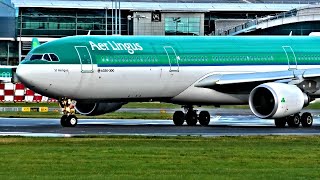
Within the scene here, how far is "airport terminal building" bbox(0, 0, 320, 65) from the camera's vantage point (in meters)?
123

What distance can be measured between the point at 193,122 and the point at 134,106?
27.2m

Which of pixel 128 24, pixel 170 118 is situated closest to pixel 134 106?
pixel 170 118

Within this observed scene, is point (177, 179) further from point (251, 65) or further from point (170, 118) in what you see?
point (170, 118)

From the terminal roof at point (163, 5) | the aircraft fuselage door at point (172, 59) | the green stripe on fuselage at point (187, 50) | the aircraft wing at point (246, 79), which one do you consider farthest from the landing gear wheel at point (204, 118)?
the terminal roof at point (163, 5)

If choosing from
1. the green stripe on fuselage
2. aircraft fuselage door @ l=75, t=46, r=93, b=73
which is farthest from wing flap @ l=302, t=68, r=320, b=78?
aircraft fuselage door @ l=75, t=46, r=93, b=73

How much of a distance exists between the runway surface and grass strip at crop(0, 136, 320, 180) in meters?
4.41

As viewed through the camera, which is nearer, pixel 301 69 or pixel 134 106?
pixel 301 69

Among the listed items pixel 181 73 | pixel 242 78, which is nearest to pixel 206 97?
pixel 181 73

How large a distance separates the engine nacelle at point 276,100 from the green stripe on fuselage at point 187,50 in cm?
A: 294

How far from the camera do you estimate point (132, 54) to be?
4459 cm

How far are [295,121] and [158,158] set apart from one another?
18.6 meters

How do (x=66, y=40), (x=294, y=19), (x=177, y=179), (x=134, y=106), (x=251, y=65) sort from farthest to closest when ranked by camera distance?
(x=294, y=19)
(x=134, y=106)
(x=251, y=65)
(x=66, y=40)
(x=177, y=179)

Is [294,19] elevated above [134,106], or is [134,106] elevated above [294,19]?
[294,19]

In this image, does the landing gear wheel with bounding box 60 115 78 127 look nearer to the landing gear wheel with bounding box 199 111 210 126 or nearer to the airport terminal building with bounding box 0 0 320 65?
the landing gear wheel with bounding box 199 111 210 126
